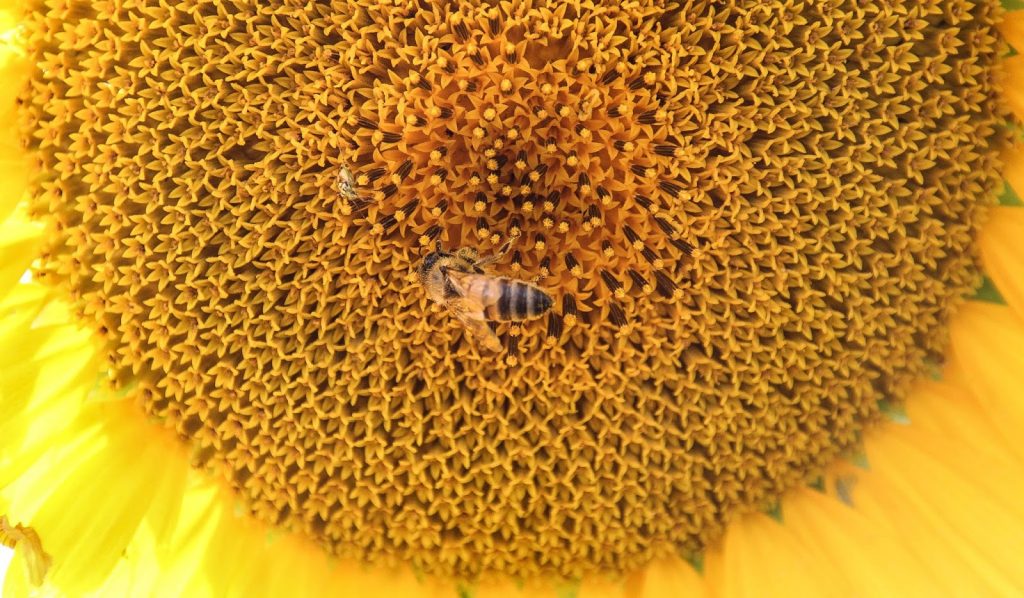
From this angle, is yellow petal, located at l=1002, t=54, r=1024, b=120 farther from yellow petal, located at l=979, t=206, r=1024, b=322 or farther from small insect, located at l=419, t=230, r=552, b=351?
small insect, located at l=419, t=230, r=552, b=351

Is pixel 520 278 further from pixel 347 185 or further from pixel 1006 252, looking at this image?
pixel 1006 252

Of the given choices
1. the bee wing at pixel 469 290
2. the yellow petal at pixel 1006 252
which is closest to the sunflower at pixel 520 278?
the yellow petal at pixel 1006 252

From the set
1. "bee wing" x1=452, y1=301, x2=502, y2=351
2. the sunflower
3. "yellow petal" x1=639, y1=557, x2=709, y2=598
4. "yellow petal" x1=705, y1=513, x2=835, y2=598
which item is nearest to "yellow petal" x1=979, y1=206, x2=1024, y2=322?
the sunflower

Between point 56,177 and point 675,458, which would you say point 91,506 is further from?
point 675,458

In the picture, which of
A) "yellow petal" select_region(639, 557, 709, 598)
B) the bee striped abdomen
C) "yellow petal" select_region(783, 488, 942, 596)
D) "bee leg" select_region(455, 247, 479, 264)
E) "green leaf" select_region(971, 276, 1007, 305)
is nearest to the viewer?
the bee striped abdomen

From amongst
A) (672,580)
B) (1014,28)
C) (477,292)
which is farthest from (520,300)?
(1014,28)

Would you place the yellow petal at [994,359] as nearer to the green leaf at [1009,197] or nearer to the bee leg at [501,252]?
the green leaf at [1009,197]
